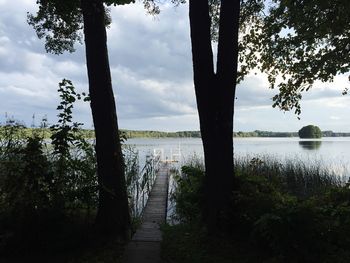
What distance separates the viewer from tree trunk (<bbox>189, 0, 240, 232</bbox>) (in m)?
5.72

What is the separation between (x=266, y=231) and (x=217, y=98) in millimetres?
2236

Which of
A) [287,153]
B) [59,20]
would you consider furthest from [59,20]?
[287,153]

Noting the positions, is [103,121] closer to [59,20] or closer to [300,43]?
[59,20]

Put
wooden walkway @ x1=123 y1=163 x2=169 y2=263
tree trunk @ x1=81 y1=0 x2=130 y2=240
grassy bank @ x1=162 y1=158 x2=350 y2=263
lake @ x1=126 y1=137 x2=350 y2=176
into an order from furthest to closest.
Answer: lake @ x1=126 y1=137 x2=350 y2=176
tree trunk @ x1=81 y1=0 x2=130 y2=240
wooden walkway @ x1=123 y1=163 x2=169 y2=263
grassy bank @ x1=162 y1=158 x2=350 y2=263

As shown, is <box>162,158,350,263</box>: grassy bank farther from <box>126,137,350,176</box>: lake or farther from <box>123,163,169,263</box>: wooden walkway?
<box>126,137,350,176</box>: lake

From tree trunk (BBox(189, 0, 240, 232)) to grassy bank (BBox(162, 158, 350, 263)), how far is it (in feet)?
0.84

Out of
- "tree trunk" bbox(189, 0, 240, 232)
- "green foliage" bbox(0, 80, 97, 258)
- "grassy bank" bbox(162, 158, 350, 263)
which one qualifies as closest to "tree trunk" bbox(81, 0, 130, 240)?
"green foliage" bbox(0, 80, 97, 258)

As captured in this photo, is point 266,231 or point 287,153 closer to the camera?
point 266,231

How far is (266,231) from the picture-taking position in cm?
436

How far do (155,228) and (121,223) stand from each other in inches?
55.8

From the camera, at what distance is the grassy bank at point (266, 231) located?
4.34 metres

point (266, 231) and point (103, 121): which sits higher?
point (103, 121)

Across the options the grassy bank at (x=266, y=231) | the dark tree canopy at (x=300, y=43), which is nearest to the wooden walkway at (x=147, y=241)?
the grassy bank at (x=266, y=231)

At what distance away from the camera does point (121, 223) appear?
5738 mm
